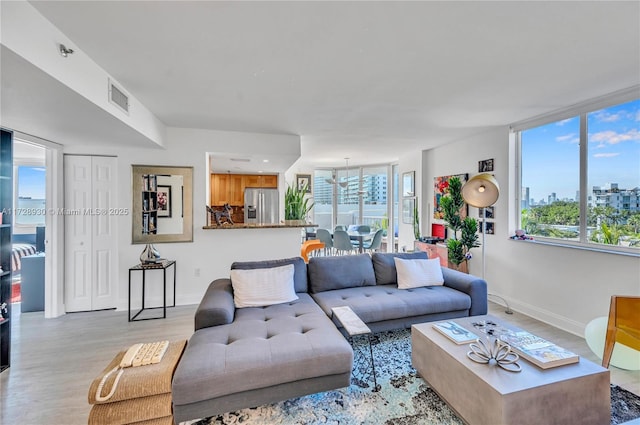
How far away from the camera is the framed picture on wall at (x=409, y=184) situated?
230 inches

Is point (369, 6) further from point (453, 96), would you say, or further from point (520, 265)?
point (520, 265)

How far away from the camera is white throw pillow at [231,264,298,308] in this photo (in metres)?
2.55

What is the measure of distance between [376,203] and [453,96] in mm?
4786

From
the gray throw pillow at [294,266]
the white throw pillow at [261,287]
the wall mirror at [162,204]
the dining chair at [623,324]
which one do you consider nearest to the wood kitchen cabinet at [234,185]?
the wall mirror at [162,204]

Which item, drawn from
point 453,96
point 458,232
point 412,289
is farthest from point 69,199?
point 458,232

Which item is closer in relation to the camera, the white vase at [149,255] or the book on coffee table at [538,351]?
the book on coffee table at [538,351]

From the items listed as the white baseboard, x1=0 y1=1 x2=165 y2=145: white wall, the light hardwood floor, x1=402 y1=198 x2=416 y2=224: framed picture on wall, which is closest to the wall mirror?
the light hardwood floor

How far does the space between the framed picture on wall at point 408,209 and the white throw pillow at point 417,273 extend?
2837mm

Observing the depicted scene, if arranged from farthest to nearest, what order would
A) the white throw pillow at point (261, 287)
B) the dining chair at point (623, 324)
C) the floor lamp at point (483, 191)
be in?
1. the floor lamp at point (483, 191)
2. the white throw pillow at point (261, 287)
3. the dining chair at point (623, 324)

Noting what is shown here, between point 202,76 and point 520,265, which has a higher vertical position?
point 202,76

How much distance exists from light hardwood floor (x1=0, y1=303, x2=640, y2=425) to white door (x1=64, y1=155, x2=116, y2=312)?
0.83ft

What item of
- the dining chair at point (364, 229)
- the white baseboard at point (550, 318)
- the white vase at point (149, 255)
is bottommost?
the white baseboard at point (550, 318)

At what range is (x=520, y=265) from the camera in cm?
362

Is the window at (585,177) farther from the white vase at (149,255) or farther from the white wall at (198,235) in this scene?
the white vase at (149,255)
